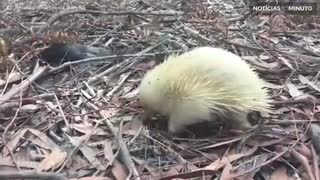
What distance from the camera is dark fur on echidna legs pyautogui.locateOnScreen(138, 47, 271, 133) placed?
1.64 meters

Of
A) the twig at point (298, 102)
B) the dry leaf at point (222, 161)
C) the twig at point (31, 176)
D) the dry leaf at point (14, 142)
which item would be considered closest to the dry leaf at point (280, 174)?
the dry leaf at point (222, 161)

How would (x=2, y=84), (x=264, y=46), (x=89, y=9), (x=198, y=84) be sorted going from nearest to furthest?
1. (x=198, y=84)
2. (x=2, y=84)
3. (x=264, y=46)
4. (x=89, y=9)

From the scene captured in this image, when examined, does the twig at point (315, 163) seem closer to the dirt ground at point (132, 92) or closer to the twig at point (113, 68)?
the dirt ground at point (132, 92)

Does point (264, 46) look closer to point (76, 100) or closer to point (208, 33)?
point (208, 33)

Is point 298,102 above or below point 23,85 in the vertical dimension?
below

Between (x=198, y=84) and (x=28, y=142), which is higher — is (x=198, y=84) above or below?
above

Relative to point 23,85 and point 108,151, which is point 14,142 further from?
point 23,85

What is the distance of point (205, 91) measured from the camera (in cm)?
165

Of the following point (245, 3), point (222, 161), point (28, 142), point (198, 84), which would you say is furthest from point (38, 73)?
point (245, 3)

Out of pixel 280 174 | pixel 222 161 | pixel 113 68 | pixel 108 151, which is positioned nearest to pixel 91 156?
pixel 108 151

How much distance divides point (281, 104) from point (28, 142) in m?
0.84

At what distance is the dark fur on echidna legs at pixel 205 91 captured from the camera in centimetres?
164

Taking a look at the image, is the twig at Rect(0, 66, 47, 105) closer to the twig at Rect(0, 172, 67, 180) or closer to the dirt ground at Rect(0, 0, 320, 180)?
the dirt ground at Rect(0, 0, 320, 180)

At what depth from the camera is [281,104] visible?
6.13 ft
